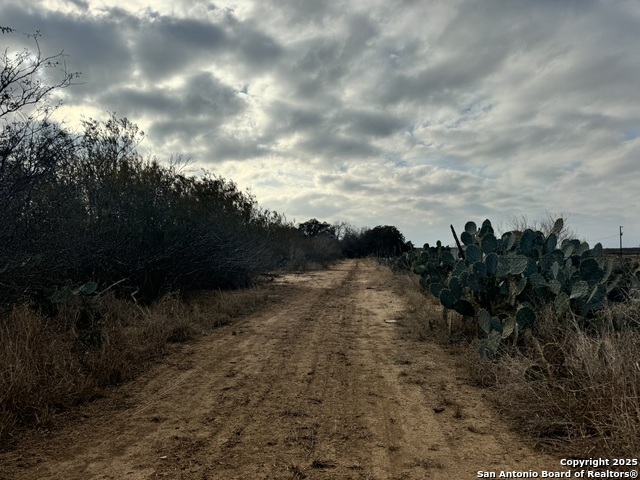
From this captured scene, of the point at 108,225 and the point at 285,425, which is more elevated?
the point at 108,225

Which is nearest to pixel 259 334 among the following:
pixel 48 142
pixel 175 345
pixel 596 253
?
pixel 175 345

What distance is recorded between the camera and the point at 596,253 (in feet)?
25.4

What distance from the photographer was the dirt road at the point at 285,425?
3021mm

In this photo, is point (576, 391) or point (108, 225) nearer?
point (576, 391)

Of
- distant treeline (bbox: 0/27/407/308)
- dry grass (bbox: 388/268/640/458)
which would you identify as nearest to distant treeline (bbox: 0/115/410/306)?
distant treeline (bbox: 0/27/407/308)

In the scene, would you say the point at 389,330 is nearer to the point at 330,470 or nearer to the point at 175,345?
the point at 175,345

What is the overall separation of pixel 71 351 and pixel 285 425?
10.5 ft

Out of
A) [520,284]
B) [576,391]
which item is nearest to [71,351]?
[576,391]

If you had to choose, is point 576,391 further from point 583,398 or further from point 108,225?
point 108,225

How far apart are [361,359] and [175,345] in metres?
3.04

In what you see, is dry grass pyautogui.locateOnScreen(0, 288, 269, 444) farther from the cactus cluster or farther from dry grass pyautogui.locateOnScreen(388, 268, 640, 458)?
the cactus cluster

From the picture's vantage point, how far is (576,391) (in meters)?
3.42

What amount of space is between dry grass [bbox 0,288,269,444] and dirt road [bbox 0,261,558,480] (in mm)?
270

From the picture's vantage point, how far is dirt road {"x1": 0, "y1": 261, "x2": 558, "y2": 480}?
3.02m
